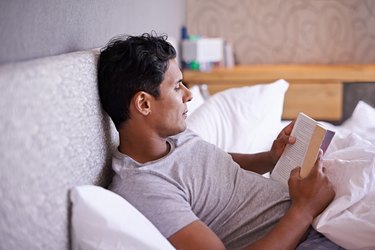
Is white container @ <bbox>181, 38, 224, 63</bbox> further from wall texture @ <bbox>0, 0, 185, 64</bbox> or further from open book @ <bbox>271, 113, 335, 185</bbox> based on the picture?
open book @ <bbox>271, 113, 335, 185</bbox>

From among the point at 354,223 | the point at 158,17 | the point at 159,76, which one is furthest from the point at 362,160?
the point at 158,17

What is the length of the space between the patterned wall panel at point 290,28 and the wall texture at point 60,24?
5.24ft

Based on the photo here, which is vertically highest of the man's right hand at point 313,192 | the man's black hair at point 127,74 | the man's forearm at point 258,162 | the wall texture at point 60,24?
the wall texture at point 60,24

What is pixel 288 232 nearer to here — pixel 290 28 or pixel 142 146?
pixel 142 146

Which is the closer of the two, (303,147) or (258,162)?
(303,147)

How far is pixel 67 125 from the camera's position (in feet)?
3.28

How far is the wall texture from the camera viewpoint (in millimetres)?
919

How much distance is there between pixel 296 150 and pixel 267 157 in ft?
0.56

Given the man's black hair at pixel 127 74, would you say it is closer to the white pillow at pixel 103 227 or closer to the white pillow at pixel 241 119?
the white pillow at pixel 103 227

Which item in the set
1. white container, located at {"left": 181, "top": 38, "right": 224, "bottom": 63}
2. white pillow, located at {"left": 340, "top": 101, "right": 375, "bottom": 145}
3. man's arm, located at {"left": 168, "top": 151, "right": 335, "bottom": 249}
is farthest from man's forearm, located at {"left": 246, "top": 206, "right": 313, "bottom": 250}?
white container, located at {"left": 181, "top": 38, "right": 224, "bottom": 63}

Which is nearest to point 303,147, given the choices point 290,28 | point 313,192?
point 313,192

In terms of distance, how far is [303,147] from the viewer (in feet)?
4.50

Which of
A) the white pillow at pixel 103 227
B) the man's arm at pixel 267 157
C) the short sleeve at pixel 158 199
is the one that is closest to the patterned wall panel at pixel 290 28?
the man's arm at pixel 267 157

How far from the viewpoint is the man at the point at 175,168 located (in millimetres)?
1202
